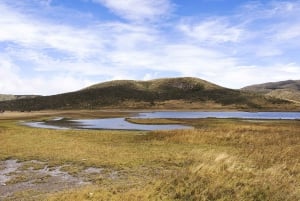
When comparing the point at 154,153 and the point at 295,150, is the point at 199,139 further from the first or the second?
the point at 295,150

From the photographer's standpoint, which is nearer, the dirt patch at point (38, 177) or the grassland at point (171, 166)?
the grassland at point (171, 166)

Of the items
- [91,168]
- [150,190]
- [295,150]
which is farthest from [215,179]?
[295,150]

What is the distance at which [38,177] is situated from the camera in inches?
759

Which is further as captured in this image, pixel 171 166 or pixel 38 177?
pixel 171 166

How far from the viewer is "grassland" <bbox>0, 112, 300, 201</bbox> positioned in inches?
506

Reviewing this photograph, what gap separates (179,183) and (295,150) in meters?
13.4

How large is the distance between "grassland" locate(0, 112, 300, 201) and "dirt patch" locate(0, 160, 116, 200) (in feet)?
0.85

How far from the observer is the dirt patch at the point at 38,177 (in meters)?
16.8

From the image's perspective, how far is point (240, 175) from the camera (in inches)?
552

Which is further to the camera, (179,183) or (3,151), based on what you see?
(3,151)

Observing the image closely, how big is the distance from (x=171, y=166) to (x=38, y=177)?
7.22 m

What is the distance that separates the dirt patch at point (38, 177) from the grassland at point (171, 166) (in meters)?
0.26

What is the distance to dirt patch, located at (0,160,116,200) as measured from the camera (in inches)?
661

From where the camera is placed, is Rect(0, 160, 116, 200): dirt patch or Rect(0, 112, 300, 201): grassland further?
Rect(0, 160, 116, 200): dirt patch
